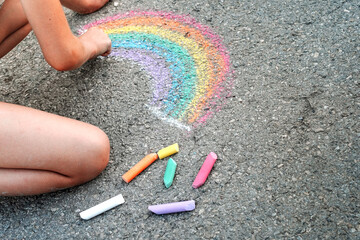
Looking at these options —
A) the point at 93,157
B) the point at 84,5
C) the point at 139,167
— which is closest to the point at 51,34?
the point at 93,157

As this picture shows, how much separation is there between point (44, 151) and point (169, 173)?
453mm

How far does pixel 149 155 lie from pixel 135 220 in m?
0.27

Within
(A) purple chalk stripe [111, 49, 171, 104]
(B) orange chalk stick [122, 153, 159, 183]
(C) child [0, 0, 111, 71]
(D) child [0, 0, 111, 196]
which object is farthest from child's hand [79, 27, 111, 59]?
(B) orange chalk stick [122, 153, 159, 183]

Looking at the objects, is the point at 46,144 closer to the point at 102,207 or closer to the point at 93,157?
the point at 93,157

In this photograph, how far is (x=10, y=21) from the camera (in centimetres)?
187

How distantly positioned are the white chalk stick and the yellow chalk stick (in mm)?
230

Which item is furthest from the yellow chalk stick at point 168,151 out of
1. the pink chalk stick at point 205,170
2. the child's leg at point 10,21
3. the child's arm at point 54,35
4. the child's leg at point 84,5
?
the child's leg at point 84,5

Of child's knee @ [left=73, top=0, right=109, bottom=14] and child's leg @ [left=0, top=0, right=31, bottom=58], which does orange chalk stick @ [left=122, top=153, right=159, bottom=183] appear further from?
child's knee @ [left=73, top=0, right=109, bottom=14]

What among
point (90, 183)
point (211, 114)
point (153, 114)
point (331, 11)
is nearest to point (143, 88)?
point (153, 114)

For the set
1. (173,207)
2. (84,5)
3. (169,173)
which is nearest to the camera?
(173,207)

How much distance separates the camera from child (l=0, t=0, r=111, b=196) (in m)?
1.46

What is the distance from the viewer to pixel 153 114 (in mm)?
1797

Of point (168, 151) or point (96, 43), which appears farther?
point (96, 43)

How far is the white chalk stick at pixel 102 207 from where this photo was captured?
1494mm
